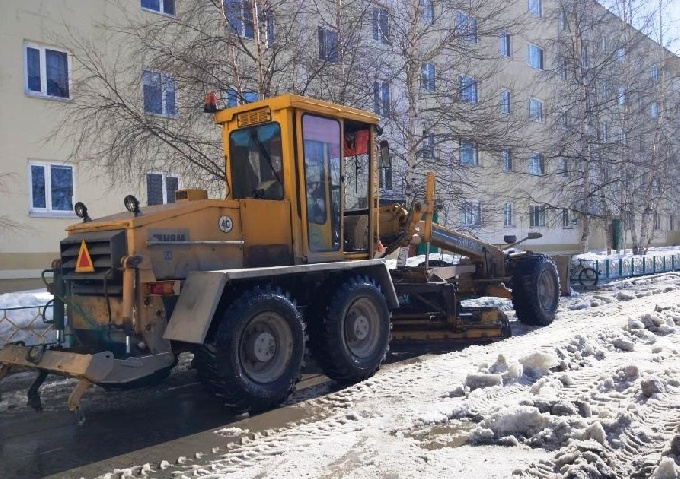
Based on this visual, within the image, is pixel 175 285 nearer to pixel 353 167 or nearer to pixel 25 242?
pixel 353 167

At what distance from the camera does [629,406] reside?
5.24 metres

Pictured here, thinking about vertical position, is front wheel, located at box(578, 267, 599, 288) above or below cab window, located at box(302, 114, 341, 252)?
below

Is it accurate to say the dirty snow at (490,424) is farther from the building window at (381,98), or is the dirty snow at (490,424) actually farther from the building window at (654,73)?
the building window at (654,73)

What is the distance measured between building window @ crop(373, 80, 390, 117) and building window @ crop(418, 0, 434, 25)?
1.85 metres

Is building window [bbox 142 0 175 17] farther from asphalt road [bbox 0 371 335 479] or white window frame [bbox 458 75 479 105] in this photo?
asphalt road [bbox 0 371 335 479]

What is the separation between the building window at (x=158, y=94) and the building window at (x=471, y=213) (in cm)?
777

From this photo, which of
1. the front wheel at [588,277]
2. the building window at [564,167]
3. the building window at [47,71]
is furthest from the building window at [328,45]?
the building window at [564,167]

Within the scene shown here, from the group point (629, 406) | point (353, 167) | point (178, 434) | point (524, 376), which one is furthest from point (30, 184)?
point (629, 406)

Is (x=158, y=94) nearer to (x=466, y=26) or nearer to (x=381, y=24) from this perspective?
(x=381, y=24)

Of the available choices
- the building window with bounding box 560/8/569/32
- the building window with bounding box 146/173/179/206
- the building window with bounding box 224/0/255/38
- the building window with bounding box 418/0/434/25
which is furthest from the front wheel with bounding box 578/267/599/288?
the building window with bounding box 560/8/569/32

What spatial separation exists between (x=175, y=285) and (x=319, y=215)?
6.15 ft

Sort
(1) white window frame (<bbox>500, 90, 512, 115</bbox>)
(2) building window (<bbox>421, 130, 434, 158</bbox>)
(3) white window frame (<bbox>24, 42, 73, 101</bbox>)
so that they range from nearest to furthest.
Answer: (3) white window frame (<bbox>24, 42, 73, 101</bbox>)
(2) building window (<bbox>421, 130, 434, 158</bbox>)
(1) white window frame (<bbox>500, 90, 512, 115</bbox>)

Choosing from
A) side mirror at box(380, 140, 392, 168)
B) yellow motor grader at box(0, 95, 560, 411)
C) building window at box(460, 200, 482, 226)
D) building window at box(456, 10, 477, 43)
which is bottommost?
yellow motor grader at box(0, 95, 560, 411)

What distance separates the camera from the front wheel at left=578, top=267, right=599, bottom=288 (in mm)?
16875
